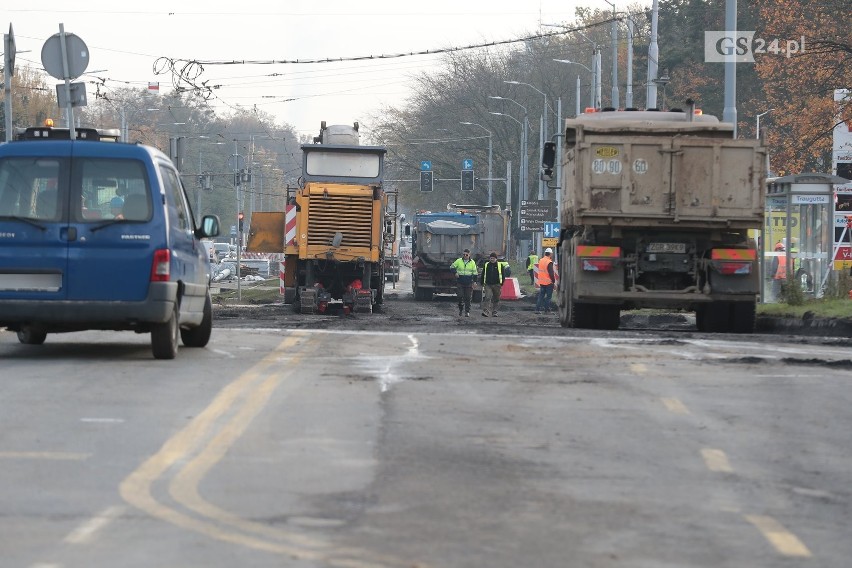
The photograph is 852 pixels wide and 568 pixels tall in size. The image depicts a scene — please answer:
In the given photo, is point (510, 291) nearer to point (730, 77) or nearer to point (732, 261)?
point (730, 77)

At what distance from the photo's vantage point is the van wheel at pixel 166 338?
13914mm

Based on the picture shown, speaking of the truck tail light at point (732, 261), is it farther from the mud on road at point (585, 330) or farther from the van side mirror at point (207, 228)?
the van side mirror at point (207, 228)

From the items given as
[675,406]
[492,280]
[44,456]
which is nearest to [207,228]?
[675,406]

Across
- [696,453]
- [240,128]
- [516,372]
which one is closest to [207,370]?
[516,372]

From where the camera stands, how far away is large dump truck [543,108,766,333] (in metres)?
21.8

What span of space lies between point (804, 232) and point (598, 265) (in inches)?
473

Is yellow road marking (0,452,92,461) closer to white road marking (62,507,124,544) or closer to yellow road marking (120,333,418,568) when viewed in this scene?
yellow road marking (120,333,418,568)

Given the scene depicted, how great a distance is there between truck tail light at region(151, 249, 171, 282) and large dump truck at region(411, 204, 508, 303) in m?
39.7

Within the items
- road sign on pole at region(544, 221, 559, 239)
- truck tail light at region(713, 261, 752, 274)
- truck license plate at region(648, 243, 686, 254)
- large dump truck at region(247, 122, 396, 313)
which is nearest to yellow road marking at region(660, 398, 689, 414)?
truck tail light at region(713, 261, 752, 274)

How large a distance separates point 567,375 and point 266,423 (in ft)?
12.8

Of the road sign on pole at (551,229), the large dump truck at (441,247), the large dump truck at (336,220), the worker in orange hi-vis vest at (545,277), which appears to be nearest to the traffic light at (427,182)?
the road sign on pole at (551,229)

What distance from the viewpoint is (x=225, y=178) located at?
120938 mm

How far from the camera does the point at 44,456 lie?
8688 millimetres

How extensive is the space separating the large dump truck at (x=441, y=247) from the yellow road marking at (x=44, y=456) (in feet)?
146
